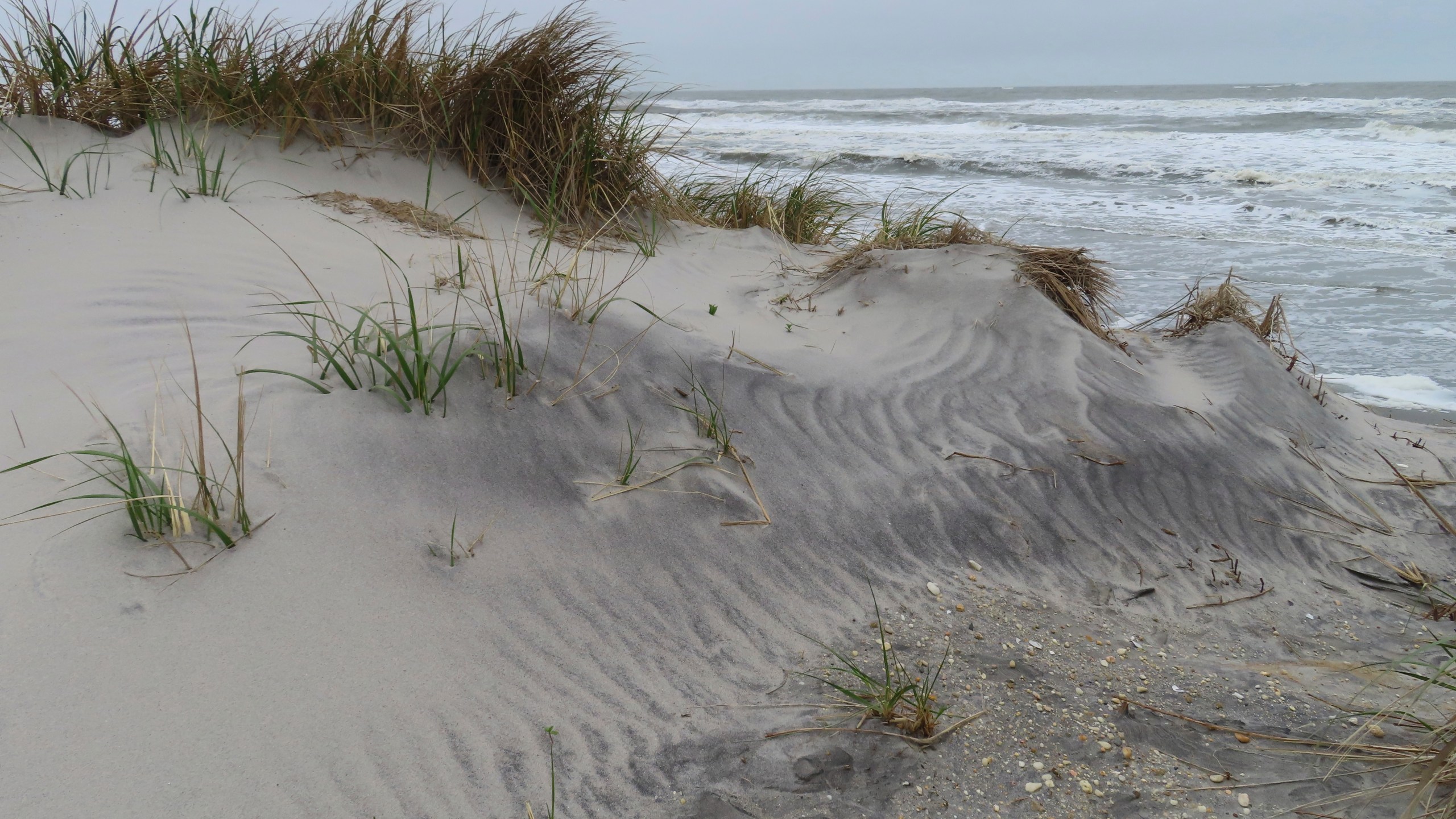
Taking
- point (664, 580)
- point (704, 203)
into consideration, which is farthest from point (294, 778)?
point (704, 203)

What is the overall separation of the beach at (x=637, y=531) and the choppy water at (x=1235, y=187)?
1.93 metres

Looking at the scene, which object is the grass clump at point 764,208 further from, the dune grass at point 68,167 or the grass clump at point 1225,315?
the dune grass at point 68,167

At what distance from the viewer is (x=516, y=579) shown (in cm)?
207

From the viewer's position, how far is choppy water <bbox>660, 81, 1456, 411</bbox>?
5.31 m

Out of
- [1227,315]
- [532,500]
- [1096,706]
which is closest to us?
[1096,706]

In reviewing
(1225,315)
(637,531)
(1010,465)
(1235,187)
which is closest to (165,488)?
(637,531)

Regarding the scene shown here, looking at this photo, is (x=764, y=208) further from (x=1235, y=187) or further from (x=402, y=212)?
(x=1235, y=187)

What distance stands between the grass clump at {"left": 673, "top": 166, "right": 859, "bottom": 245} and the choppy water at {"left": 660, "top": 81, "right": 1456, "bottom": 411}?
618 millimetres

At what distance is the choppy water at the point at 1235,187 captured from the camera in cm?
531

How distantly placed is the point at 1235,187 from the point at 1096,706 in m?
10.4

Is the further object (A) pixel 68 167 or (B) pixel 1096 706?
(A) pixel 68 167

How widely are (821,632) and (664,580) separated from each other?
0.42m

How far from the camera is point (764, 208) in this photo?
5070mm

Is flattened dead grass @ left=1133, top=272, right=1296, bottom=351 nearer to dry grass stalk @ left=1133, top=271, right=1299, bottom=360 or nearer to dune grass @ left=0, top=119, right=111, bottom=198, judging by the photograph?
dry grass stalk @ left=1133, top=271, right=1299, bottom=360
